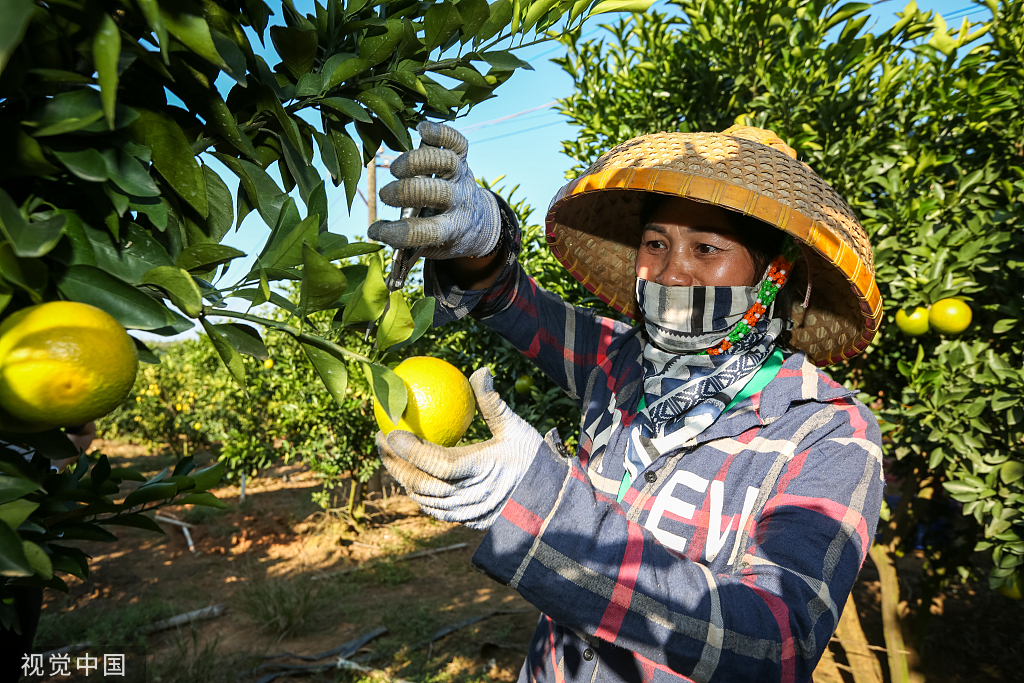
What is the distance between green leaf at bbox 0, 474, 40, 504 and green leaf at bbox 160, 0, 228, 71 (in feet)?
1.55

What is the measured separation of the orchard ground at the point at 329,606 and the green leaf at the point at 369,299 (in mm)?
3517

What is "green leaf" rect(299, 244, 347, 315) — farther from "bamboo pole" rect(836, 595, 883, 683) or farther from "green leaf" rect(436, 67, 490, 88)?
"bamboo pole" rect(836, 595, 883, 683)

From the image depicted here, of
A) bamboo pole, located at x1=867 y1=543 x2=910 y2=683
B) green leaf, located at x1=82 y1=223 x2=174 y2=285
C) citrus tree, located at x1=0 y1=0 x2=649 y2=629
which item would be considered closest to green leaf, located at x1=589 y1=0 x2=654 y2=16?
citrus tree, located at x1=0 y1=0 x2=649 y2=629

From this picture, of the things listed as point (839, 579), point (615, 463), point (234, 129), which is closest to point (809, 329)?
point (615, 463)

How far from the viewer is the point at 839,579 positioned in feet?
3.02

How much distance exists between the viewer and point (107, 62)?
47 centimetres

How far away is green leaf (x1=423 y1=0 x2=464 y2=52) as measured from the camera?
788mm

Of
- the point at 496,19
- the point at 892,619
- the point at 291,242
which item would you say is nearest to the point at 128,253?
the point at 291,242

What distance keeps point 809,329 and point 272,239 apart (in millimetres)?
1479

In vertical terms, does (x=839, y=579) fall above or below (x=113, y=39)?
below

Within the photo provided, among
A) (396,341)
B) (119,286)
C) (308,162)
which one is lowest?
(396,341)

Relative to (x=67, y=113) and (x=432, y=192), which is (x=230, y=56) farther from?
(x=432, y=192)

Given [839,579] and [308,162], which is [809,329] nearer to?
[839,579]

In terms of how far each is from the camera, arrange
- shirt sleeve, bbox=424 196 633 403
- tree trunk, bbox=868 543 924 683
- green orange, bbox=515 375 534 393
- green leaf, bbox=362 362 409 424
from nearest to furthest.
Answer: green leaf, bbox=362 362 409 424 < shirt sleeve, bbox=424 196 633 403 < green orange, bbox=515 375 534 393 < tree trunk, bbox=868 543 924 683
